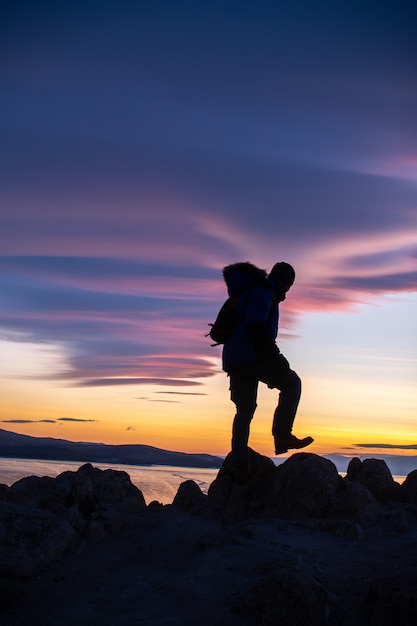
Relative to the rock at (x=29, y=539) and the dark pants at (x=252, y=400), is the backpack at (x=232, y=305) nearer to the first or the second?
the dark pants at (x=252, y=400)

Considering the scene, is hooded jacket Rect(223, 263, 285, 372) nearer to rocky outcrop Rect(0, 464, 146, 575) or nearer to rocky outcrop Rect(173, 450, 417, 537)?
rocky outcrop Rect(173, 450, 417, 537)

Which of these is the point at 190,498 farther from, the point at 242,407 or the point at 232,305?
the point at 232,305

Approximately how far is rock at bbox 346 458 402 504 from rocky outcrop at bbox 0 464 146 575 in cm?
330

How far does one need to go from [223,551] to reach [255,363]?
2448 millimetres

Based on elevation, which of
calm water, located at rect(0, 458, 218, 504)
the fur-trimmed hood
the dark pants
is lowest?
calm water, located at rect(0, 458, 218, 504)

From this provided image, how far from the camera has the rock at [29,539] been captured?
6434 mm

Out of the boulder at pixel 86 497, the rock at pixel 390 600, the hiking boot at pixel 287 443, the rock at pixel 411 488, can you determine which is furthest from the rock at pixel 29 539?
the rock at pixel 411 488

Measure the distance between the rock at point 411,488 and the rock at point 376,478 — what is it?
0.31 feet

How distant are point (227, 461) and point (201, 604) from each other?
137 inches

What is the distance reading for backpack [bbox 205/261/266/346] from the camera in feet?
27.0

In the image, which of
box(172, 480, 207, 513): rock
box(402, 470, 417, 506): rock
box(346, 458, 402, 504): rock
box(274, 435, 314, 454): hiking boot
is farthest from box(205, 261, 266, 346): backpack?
box(402, 470, 417, 506): rock

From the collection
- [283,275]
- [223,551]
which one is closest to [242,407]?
[283,275]

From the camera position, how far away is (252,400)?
8219 millimetres

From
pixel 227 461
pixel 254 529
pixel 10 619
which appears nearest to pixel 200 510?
pixel 227 461
